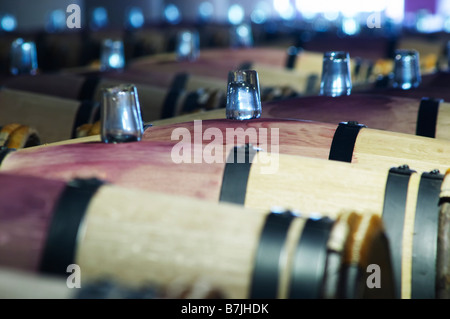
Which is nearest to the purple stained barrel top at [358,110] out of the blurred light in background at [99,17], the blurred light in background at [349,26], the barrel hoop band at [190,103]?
the barrel hoop band at [190,103]

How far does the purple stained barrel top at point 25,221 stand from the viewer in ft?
4.28

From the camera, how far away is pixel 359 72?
5582 millimetres

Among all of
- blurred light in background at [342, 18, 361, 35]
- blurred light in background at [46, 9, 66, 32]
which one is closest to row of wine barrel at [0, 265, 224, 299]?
blurred light in background at [46, 9, 66, 32]

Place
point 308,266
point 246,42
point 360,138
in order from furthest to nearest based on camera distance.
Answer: point 246,42, point 360,138, point 308,266

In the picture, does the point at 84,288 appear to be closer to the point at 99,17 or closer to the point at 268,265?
the point at 268,265

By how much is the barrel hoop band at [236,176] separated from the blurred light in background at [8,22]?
7.35 meters

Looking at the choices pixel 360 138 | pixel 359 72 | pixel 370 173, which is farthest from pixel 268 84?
pixel 370 173

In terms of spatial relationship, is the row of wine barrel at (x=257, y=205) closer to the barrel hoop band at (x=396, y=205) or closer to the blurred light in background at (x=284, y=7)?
the barrel hoop band at (x=396, y=205)

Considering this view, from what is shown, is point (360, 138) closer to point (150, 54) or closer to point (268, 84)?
point (268, 84)

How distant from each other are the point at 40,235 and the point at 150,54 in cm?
682

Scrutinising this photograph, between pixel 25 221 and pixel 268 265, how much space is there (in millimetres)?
492

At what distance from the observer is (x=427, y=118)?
2666 millimetres

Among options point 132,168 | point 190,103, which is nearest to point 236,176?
point 132,168

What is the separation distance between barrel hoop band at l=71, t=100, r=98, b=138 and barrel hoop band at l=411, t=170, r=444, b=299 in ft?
5.68
